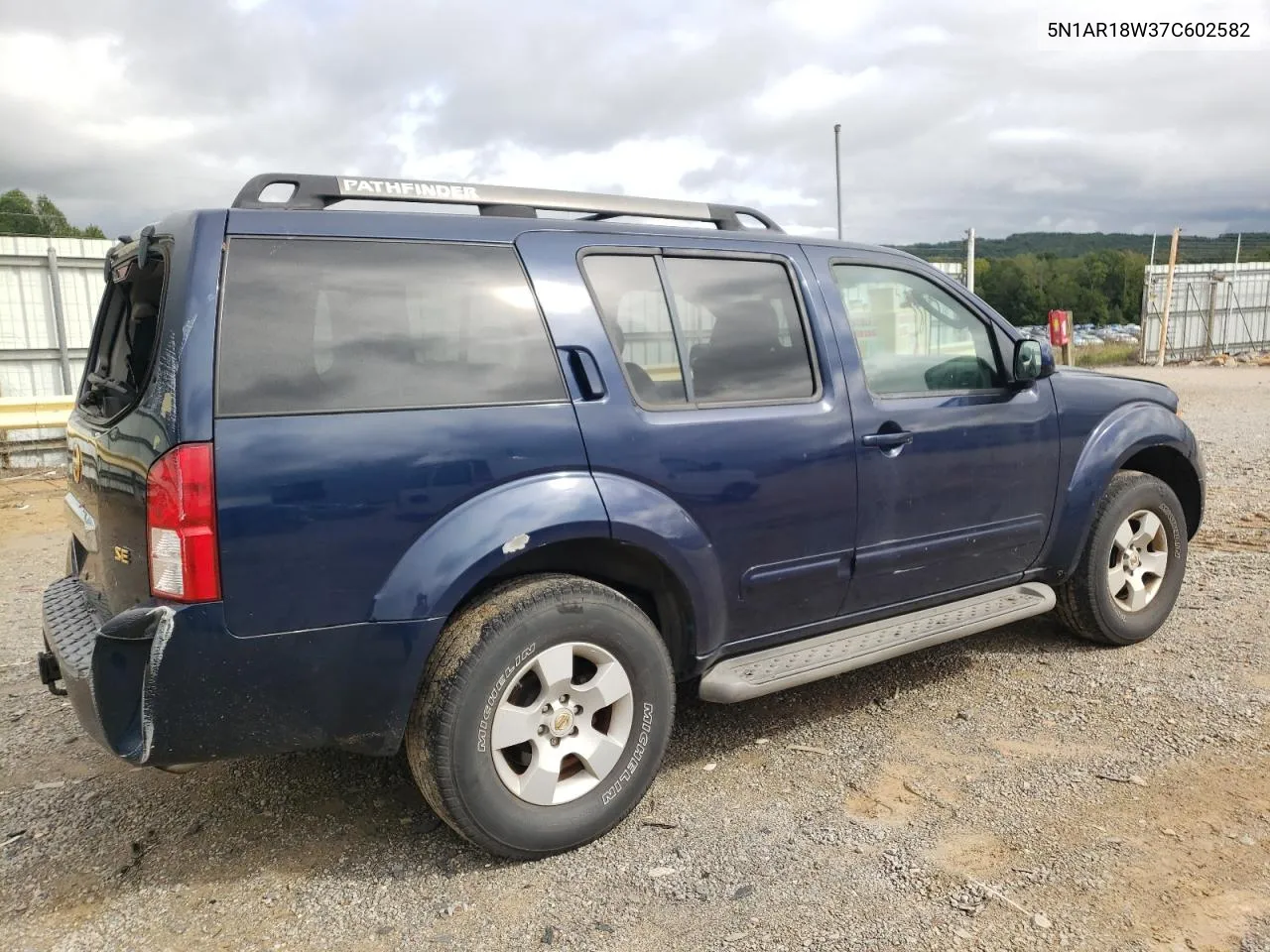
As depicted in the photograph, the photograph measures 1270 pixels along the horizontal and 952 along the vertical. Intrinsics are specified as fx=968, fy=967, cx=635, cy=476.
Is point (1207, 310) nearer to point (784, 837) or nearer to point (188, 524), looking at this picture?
point (784, 837)

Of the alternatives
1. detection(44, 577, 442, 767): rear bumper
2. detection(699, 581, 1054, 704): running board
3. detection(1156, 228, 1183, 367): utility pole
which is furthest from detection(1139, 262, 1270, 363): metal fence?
detection(44, 577, 442, 767): rear bumper

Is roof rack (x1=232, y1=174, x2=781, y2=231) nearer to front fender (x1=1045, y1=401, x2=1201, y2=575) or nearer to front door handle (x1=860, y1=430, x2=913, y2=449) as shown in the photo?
front door handle (x1=860, y1=430, x2=913, y2=449)

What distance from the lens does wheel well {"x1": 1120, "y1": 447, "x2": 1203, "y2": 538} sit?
4.68 meters

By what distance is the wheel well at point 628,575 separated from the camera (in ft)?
9.53

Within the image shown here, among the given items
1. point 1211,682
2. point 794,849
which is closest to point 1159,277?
point 1211,682

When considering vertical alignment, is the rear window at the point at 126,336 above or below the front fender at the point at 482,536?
above

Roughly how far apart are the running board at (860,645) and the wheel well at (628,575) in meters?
0.19

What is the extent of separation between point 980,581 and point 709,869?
1.86 m

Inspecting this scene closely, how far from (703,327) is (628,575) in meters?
0.89

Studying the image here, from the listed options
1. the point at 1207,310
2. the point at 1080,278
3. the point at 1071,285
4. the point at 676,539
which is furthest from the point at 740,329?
the point at 1080,278

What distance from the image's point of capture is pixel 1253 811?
118 inches

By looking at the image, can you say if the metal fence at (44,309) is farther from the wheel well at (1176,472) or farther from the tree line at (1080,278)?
the tree line at (1080,278)

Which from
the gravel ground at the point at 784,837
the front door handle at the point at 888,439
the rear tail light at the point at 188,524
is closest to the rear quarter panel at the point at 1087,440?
the gravel ground at the point at 784,837

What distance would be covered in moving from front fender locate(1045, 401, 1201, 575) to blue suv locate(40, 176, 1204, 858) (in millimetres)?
436
